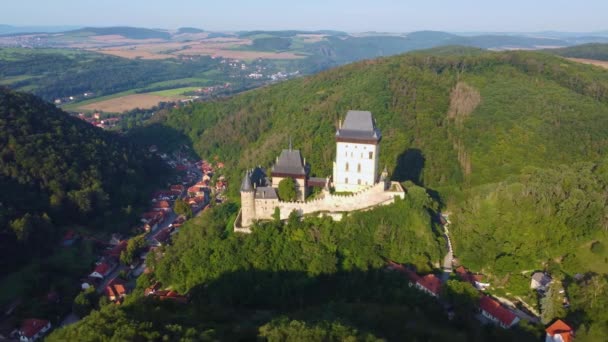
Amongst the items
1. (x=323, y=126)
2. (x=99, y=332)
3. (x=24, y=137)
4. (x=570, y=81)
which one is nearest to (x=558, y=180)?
(x=323, y=126)

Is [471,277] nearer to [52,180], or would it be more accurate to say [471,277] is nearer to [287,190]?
[287,190]

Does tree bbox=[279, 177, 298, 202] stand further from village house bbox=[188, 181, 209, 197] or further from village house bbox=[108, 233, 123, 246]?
village house bbox=[188, 181, 209, 197]

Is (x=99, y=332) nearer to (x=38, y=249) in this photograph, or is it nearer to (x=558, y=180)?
(x=38, y=249)

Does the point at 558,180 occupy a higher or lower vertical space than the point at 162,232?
higher

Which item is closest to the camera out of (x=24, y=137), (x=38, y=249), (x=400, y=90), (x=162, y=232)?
(x=38, y=249)

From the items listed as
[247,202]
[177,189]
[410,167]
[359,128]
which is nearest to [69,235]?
[177,189]

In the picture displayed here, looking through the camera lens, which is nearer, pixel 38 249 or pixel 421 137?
pixel 38 249

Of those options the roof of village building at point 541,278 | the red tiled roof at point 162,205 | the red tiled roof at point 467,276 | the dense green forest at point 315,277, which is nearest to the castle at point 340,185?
the dense green forest at point 315,277
